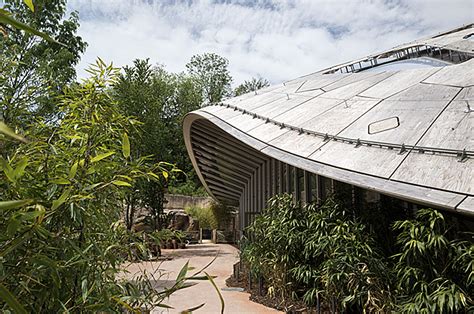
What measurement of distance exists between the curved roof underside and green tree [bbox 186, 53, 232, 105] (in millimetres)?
28213

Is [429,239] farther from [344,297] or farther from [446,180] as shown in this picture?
[344,297]

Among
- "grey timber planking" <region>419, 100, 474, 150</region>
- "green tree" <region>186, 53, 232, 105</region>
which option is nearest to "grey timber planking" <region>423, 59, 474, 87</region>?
"grey timber planking" <region>419, 100, 474, 150</region>

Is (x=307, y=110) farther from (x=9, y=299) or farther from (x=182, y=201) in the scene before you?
(x=182, y=201)

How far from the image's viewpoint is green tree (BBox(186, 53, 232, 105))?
37.8 m

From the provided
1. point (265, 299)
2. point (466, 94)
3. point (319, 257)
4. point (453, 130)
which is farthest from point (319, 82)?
point (265, 299)

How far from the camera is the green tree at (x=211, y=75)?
37.8 m

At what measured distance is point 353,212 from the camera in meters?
5.76

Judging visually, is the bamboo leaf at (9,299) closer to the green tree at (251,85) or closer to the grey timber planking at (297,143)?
the grey timber planking at (297,143)

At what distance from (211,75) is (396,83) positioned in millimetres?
32283

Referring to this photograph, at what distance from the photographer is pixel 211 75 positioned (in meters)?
38.5

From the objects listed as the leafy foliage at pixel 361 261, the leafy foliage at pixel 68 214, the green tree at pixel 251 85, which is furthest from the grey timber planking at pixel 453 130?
the green tree at pixel 251 85

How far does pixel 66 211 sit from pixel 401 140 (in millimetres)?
4844

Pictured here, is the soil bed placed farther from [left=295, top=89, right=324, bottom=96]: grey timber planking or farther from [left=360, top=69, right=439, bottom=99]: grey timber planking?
[left=295, top=89, right=324, bottom=96]: grey timber planking

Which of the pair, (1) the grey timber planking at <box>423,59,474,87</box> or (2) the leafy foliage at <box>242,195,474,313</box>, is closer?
(2) the leafy foliage at <box>242,195,474,313</box>
